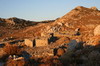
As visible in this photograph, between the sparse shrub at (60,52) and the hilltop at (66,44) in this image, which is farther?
the sparse shrub at (60,52)

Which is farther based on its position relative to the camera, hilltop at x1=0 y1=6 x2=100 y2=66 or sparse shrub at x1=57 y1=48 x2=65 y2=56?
sparse shrub at x1=57 y1=48 x2=65 y2=56

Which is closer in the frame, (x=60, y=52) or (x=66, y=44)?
(x=60, y=52)

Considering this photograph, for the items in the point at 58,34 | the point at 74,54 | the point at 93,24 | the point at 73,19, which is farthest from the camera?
the point at 73,19

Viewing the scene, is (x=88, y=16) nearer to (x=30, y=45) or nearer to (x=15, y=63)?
(x=30, y=45)

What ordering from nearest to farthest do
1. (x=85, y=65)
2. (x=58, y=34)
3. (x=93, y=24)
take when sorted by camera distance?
(x=85, y=65), (x=58, y=34), (x=93, y=24)

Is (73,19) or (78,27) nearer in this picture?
(78,27)

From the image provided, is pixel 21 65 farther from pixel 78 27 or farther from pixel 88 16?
pixel 88 16

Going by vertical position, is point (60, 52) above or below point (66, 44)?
below

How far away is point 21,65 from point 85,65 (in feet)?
10.4

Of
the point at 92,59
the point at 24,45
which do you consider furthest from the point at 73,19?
the point at 92,59

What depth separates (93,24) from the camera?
947 inches

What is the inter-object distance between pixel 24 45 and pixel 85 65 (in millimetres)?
9993

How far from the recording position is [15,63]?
29.6ft

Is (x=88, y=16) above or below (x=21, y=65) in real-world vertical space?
above
